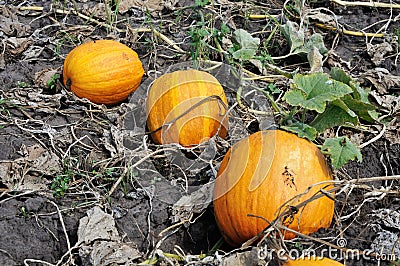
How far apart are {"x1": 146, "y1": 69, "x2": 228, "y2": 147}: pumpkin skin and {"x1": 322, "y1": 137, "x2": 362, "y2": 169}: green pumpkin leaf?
0.68m

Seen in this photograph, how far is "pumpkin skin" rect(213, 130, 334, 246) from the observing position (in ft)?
8.95

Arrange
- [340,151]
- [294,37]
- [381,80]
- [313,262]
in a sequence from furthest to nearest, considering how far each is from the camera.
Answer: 1. [294,37]
2. [381,80]
3. [340,151]
4. [313,262]

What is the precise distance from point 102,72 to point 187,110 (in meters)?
0.69

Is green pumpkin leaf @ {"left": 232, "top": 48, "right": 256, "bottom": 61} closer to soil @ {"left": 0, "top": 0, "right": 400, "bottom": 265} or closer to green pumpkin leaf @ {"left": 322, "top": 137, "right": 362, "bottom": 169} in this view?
soil @ {"left": 0, "top": 0, "right": 400, "bottom": 265}

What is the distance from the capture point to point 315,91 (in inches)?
117

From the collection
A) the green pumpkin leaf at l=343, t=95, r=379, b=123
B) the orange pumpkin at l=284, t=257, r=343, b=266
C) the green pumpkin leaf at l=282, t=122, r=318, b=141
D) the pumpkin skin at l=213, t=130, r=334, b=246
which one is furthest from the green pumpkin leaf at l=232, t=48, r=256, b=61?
the orange pumpkin at l=284, t=257, r=343, b=266

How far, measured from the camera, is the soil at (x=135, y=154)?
288 centimetres

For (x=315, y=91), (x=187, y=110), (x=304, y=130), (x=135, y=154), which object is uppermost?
(x=315, y=91)

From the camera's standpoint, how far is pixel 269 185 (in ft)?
8.99

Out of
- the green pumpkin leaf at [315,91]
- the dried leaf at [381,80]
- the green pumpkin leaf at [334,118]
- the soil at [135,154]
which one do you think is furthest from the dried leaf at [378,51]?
the green pumpkin leaf at [315,91]

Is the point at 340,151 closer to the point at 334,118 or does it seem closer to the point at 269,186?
the point at 334,118

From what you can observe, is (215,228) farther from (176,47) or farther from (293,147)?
(176,47)

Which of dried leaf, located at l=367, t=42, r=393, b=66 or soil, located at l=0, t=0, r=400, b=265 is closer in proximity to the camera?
soil, located at l=0, t=0, r=400, b=265

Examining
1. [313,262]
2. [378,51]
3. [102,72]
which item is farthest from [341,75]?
[102,72]
